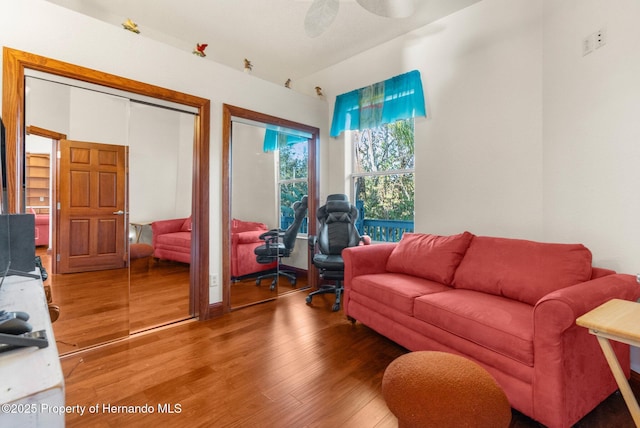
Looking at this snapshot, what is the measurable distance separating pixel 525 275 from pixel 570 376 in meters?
0.64

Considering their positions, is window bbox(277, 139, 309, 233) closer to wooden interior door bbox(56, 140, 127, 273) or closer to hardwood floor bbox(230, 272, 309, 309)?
hardwood floor bbox(230, 272, 309, 309)

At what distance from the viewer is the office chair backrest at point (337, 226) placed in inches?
134

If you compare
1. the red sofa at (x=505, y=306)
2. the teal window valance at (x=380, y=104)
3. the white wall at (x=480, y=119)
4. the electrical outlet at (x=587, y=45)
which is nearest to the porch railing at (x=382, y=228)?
the white wall at (x=480, y=119)

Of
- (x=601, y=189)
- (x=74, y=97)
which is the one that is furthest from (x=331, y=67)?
(x=601, y=189)

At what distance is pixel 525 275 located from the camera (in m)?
1.84

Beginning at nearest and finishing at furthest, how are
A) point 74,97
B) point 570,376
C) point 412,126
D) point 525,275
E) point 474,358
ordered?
point 570,376, point 474,358, point 525,275, point 74,97, point 412,126

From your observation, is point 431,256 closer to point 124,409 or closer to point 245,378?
point 245,378

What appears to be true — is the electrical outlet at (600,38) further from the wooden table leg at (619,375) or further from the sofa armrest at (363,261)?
the sofa armrest at (363,261)

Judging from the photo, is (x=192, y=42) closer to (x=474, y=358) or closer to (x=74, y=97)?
(x=74, y=97)

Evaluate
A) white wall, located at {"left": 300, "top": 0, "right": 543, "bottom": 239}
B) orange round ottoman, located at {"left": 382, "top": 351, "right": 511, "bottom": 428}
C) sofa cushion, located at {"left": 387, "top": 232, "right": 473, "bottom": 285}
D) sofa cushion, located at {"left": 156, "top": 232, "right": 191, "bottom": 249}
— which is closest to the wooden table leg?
orange round ottoman, located at {"left": 382, "top": 351, "right": 511, "bottom": 428}

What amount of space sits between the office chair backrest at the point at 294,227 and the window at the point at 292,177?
0.18 metres

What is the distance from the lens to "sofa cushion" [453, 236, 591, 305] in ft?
5.67

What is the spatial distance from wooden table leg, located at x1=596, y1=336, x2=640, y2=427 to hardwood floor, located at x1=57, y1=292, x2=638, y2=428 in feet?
1.14

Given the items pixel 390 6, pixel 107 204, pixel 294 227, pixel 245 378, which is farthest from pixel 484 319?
pixel 107 204
